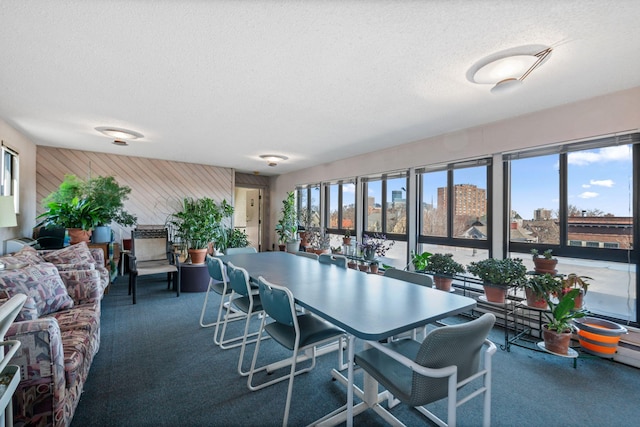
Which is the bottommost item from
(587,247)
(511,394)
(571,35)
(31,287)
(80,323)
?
(511,394)

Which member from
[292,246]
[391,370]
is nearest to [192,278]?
[292,246]

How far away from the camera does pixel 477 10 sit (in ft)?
5.27

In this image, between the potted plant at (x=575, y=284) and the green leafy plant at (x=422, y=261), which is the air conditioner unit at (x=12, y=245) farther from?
the potted plant at (x=575, y=284)

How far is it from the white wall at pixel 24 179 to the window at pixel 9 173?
3.6 inches

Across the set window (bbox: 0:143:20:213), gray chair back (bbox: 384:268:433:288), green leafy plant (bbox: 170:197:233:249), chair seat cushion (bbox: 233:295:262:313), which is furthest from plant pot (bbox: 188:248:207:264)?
gray chair back (bbox: 384:268:433:288)

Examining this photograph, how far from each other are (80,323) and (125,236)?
4855mm

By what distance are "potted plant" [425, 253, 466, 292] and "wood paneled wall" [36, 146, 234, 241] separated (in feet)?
18.5

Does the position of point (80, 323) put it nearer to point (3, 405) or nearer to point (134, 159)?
point (3, 405)

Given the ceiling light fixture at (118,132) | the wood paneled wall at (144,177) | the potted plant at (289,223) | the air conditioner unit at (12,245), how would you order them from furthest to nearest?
the potted plant at (289,223) < the wood paneled wall at (144,177) < the ceiling light fixture at (118,132) < the air conditioner unit at (12,245)

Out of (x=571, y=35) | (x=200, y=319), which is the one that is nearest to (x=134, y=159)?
(x=200, y=319)

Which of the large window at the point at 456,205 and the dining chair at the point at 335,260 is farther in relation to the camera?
the large window at the point at 456,205

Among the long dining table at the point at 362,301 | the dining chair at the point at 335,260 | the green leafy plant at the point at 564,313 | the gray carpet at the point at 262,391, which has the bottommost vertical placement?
the gray carpet at the point at 262,391

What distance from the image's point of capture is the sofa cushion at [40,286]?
198 cm

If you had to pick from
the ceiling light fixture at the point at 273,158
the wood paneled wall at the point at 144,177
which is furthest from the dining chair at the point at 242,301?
the wood paneled wall at the point at 144,177
